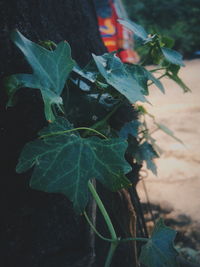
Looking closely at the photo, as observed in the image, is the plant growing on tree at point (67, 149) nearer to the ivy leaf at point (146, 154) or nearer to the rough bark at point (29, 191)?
the rough bark at point (29, 191)

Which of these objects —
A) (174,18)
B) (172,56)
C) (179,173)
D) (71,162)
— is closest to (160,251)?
(71,162)

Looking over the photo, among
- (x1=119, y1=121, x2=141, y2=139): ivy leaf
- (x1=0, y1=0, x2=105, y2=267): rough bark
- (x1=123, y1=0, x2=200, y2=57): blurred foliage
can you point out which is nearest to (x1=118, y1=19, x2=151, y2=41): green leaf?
(x1=0, y1=0, x2=105, y2=267): rough bark

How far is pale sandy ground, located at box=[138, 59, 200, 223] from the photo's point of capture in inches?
73.3

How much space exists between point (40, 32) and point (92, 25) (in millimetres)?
476

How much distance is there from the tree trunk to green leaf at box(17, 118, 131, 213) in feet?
0.70

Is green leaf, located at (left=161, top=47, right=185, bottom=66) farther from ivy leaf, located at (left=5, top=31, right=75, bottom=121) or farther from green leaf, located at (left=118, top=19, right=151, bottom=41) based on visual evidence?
ivy leaf, located at (left=5, top=31, right=75, bottom=121)

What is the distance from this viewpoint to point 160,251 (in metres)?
0.68

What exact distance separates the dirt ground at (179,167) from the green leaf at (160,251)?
79cm

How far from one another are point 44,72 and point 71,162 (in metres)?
0.23

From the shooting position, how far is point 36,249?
0.87 m

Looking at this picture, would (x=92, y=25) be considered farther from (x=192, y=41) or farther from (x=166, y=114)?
(x=192, y=41)

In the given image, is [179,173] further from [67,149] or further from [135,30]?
[67,149]

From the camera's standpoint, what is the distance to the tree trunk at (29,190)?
0.72 meters

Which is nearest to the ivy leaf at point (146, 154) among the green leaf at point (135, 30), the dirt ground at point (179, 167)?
the dirt ground at point (179, 167)
